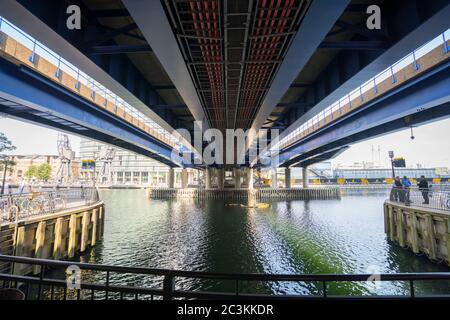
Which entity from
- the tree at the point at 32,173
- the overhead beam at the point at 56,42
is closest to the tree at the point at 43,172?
the tree at the point at 32,173

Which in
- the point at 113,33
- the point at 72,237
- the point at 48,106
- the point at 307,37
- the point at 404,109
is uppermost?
the point at 113,33

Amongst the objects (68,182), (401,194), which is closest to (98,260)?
(401,194)

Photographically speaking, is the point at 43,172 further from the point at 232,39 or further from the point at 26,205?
the point at 232,39

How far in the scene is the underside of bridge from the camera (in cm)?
586

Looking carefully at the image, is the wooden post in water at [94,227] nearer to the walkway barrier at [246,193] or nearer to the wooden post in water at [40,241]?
the wooden post in water at [40,241]

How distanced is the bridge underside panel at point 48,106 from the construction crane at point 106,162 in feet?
215

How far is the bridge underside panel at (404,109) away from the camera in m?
10.4

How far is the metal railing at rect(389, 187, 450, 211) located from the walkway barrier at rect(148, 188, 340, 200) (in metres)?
34.9

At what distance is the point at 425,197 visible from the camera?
14.7 m

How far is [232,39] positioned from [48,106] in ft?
33.6

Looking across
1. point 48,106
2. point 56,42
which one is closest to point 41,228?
point 48,106

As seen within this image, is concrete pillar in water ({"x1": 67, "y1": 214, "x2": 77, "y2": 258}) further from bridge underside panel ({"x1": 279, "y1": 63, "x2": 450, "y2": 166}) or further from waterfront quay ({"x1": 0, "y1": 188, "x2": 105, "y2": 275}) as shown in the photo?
bridge underside panel ({"x1": 279, "y1": 63, "x2": 450, "y2": 166})

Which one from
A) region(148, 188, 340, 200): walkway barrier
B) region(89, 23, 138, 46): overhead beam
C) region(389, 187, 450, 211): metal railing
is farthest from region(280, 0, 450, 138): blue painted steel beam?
region(148, 188, 340, 200): walkway barrier
